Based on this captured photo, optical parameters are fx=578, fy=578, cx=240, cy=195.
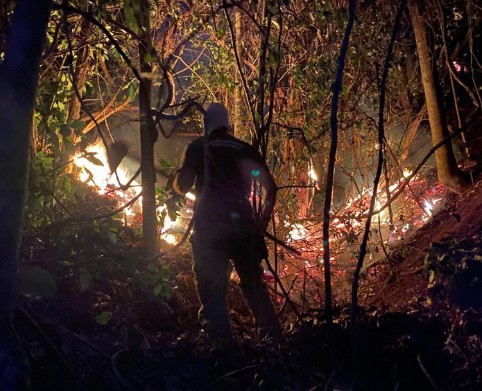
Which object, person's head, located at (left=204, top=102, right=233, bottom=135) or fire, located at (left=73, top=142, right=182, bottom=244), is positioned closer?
person's head, located at (left=204, top=102, right=233, bottom=135)

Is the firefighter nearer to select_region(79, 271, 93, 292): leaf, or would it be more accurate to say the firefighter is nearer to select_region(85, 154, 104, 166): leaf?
select_region(85, 154, 104, 166): leaf

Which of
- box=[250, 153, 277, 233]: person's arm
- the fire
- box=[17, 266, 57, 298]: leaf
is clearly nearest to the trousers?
box=[250, 153, 277, 233]: person's arm

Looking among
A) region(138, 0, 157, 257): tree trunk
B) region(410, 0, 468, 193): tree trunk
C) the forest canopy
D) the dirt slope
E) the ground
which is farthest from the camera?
region(410, 0, 468, 193): tree trunk

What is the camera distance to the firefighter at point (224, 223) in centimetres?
476

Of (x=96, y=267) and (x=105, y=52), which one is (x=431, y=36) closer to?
(x=105, y=52)

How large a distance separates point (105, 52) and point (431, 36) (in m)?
4.87

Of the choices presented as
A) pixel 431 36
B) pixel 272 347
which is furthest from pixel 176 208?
pixel 431 36

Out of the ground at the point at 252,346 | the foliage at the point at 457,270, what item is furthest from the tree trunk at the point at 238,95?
the foliage at the point at 457,270

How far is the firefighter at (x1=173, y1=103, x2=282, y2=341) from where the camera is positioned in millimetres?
Result: 4762

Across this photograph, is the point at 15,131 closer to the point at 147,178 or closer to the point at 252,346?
the point at 147,178

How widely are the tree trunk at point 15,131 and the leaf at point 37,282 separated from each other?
1.45 meters

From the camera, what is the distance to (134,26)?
3.76 metres

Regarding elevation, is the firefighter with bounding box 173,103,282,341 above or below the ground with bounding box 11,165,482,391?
above

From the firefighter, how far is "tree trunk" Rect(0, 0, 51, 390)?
1.80 m
